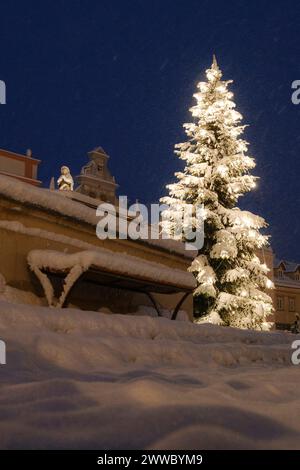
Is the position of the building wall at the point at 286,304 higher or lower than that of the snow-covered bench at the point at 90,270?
higher

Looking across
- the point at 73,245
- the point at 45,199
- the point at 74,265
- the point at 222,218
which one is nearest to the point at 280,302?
the point at 222,218

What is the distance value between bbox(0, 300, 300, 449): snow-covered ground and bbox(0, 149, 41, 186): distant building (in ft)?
105

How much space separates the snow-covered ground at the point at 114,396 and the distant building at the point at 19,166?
32.0 m

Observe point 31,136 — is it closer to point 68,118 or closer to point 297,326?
point 68,118

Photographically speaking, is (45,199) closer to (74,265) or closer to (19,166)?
(74,265)

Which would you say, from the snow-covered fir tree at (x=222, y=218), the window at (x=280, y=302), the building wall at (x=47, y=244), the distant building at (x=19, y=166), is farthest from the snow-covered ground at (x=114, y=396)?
the window at (x=280, y=302)

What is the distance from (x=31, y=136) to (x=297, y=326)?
382 feet

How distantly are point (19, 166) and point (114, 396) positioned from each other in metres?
35.2

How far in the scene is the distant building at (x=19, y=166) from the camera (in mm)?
35553

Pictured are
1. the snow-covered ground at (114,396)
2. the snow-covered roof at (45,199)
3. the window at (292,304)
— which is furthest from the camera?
the window at (292,304)

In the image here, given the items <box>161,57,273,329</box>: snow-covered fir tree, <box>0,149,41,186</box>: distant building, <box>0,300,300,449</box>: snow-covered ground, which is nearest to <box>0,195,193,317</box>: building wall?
<box>0,300,300,449</box>: snow-covered ground

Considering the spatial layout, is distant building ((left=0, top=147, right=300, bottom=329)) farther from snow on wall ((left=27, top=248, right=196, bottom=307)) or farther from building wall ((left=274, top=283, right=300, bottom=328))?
building wall ((left=274, top=283, right=300, bottom=328))

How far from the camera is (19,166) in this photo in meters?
36.2

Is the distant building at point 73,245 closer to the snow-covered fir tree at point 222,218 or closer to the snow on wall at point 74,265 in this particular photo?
the snow on wall at point 74,265
